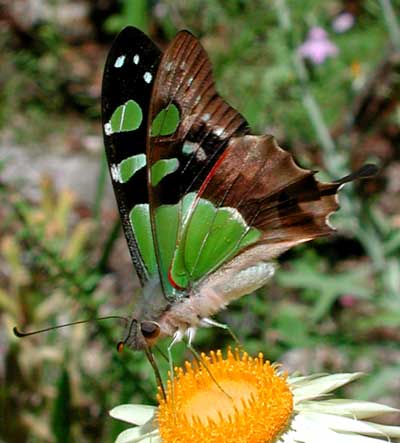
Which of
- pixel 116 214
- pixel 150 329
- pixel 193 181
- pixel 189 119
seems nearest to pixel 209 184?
pixel 193 181

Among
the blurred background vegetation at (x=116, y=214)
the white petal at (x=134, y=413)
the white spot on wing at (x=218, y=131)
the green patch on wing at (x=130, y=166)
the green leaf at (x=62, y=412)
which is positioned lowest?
the white petal at (x=134, y=413)

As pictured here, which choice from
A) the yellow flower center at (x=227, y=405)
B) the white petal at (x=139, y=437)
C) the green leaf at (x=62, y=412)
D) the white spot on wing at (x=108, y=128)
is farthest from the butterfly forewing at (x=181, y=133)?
the green leaf at (x=62, y=412)

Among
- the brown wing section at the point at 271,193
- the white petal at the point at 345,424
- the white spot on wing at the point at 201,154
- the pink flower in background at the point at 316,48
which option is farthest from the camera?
the pink flower in background at the point at 316,48

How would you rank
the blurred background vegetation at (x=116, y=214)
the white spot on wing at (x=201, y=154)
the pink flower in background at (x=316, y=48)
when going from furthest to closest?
the pink flower in background at (x=316, y=48), the blurred background vegetation at (x=116, y=214), the white spot on wing at (x=201, y=154)

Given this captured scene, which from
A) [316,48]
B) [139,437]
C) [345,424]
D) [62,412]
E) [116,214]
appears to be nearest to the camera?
Answer: [345,424]

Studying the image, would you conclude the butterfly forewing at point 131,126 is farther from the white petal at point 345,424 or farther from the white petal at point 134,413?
the white petal at point 345,424

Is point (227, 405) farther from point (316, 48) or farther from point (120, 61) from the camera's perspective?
point (316, 48)
